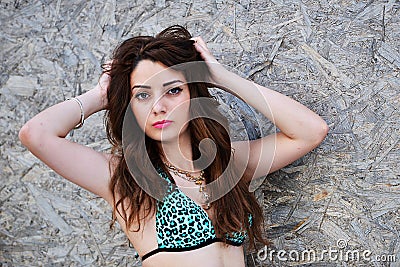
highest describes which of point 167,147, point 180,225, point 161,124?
point 161,124

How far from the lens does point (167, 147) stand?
177 centimetres

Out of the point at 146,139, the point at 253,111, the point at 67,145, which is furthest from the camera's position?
the point at 253,111

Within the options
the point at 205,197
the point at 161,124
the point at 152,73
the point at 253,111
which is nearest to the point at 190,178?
the point at 205,197

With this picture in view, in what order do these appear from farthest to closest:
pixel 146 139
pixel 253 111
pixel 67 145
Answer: pixel 253 111
pixel 146 139
pixel 67 145

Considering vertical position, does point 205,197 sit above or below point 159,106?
below

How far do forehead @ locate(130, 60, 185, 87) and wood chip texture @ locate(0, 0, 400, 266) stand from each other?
461mm

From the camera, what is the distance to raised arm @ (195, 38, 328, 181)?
70.2 inches

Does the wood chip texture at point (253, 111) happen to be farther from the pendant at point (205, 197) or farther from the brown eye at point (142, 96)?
the brown eye at point (142, 96)

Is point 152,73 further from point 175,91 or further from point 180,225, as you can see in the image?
point 180,225

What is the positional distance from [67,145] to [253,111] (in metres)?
0.70

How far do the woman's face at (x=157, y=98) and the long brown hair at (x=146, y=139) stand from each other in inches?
0.9

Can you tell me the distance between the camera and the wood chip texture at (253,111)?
2.01 m

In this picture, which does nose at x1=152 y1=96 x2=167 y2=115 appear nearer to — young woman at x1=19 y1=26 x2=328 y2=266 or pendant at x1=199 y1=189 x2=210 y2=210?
young woman at x1=19 y1=26 x2=328 y2=266

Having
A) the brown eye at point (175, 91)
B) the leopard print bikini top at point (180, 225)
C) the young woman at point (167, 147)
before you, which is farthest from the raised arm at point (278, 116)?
the leopard print bikini top at point (180, 225)
